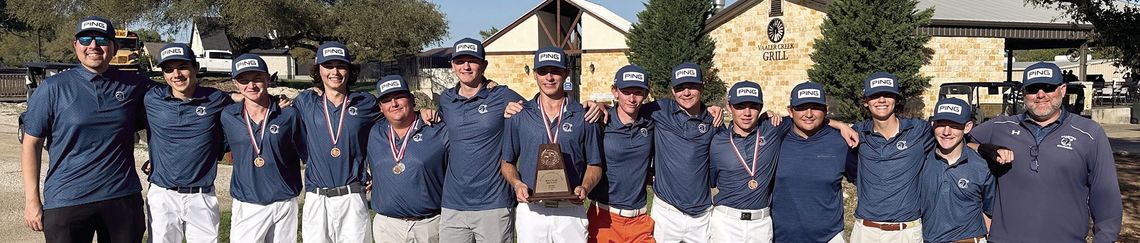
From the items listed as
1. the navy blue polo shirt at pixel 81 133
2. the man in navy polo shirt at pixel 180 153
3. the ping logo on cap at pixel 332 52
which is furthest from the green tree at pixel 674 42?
the navy blue polo shirt at pixel 81 133

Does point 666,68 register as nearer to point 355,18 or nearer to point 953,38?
point 953,38

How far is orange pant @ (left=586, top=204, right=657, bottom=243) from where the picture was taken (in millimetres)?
6242

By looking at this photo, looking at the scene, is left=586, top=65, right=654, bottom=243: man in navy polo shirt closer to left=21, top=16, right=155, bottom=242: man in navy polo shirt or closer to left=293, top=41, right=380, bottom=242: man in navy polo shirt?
left=293, top=41, right=380, bottom=242: man in navy polo shirt

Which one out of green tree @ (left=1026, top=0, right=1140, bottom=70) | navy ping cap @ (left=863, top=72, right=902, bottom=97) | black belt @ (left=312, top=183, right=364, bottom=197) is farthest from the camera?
green tree @ (left=1026, top=0, right=1140, bottom=70)

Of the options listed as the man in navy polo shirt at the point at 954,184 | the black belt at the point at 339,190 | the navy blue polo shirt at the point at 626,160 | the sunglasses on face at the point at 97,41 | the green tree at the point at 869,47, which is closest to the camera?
the man in navy polo shirt at the point at 954,184

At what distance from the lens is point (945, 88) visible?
795 inches

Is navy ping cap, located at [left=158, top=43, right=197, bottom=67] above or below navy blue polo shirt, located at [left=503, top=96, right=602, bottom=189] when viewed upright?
above

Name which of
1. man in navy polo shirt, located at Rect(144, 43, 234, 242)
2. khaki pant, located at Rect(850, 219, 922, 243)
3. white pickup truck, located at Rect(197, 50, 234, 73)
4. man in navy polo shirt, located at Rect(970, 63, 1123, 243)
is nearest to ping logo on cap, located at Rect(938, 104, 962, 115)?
man in navy polo shirt, located at Rect(970, 63, 1123, 243)

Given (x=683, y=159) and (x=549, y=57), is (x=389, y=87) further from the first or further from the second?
(x=683, y=159)

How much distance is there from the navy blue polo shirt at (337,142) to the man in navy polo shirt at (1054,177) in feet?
14.9

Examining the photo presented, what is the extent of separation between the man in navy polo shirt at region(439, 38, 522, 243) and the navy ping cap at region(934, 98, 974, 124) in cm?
292

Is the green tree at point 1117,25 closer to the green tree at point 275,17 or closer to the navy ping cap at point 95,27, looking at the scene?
the navy ping cap at point 95,27

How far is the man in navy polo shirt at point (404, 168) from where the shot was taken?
620 centimetres

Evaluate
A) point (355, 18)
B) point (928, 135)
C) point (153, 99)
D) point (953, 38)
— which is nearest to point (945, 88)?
point (953, 38)
